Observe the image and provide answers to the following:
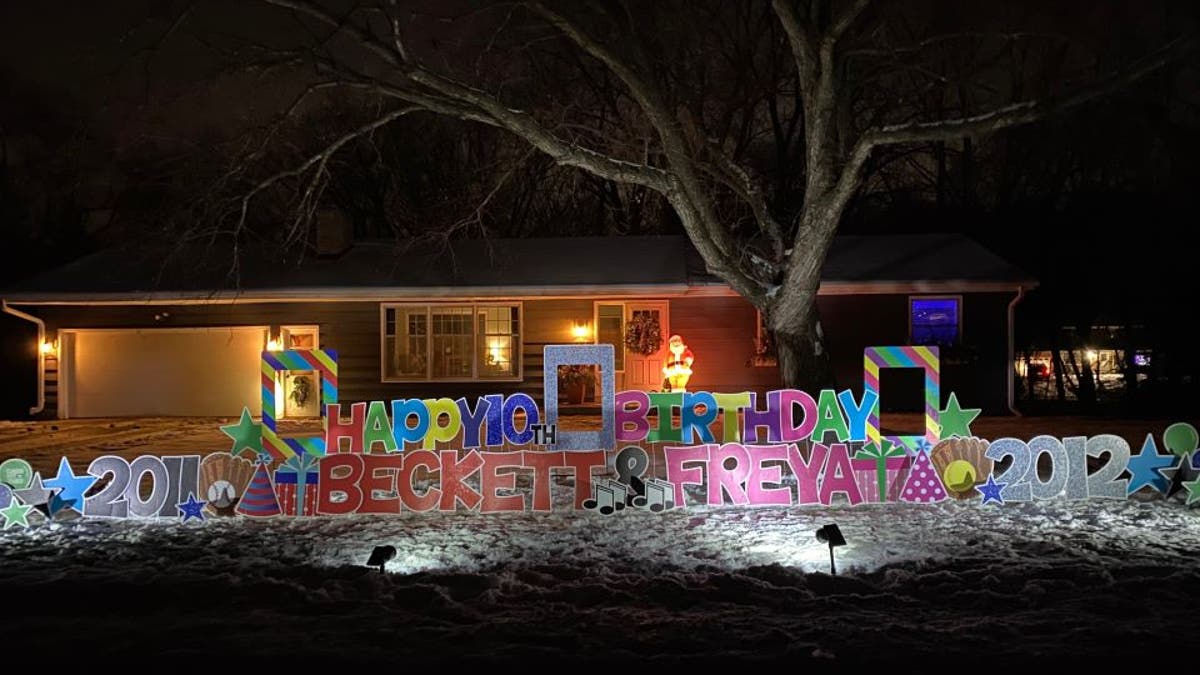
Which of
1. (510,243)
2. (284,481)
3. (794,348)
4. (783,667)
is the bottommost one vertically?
(783,667)

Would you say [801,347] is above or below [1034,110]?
below

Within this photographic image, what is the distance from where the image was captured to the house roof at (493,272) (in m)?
19.8

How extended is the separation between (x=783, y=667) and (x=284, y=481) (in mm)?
5970

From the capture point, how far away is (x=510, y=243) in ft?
76.5

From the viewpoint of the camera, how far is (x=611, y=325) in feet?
68.2

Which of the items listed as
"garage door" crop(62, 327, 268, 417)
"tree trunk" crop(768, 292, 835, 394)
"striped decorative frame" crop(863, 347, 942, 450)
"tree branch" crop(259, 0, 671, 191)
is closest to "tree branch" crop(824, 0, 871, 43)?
"tree branch" crop(259, 0, 671, 191)

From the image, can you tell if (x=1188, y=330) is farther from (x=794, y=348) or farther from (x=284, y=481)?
(x=284, y=481)

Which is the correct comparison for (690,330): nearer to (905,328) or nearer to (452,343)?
(905,328)

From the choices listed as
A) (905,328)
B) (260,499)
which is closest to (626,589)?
(260,499)

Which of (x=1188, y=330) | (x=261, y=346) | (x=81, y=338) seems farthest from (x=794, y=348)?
(x=1188, y=330)

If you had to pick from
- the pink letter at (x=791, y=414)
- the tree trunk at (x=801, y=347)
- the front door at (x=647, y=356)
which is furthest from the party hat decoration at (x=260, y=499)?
the front door at (x=647, y=356)

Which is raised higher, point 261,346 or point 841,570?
point 261,346

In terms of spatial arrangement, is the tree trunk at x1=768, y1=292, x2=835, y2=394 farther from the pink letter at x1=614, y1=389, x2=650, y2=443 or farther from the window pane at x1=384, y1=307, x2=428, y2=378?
the window pane at x1=384, y1=307, x2=428, y2=378

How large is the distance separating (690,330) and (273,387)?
10.8 metres
